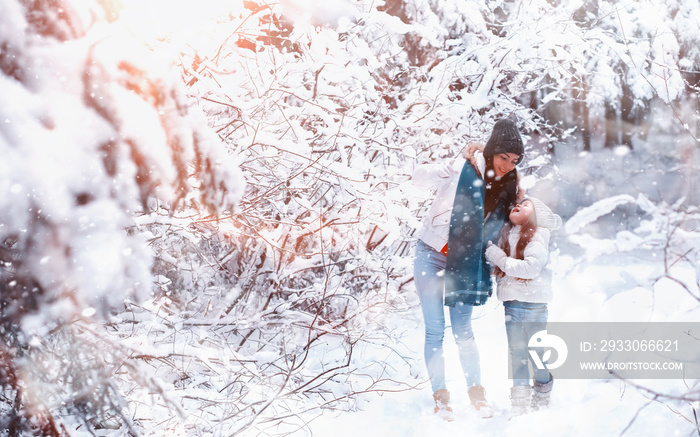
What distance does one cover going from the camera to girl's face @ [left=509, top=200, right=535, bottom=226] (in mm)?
2977

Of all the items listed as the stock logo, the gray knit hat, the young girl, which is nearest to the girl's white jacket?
the young girl

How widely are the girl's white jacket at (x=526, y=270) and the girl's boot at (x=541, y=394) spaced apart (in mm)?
510

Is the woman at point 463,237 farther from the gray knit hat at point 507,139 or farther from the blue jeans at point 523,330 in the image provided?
the blue jeans at point 523,330

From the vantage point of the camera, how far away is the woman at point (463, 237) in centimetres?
295

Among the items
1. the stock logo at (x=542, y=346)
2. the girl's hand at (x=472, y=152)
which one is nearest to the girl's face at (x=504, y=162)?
the girl's hand at (x=472, y=152)

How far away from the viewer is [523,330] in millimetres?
3105

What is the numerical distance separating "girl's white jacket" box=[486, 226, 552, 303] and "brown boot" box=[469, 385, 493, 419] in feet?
1.90

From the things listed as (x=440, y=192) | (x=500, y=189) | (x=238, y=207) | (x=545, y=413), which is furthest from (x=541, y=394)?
(x=238, y=207)

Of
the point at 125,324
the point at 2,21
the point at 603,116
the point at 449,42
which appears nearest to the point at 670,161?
the point at 603,116

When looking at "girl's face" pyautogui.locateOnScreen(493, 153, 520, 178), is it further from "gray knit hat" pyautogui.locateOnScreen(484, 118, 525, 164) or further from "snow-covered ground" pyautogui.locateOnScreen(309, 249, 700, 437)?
"snow-covered ground" pyautogui.locateOnScreen(309, 249, 700, 437)

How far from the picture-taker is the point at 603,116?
12320mm

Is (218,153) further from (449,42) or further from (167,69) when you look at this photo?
(449,42)

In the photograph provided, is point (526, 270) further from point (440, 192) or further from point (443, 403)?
point (443, 403)

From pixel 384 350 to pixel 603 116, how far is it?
10.3 m
